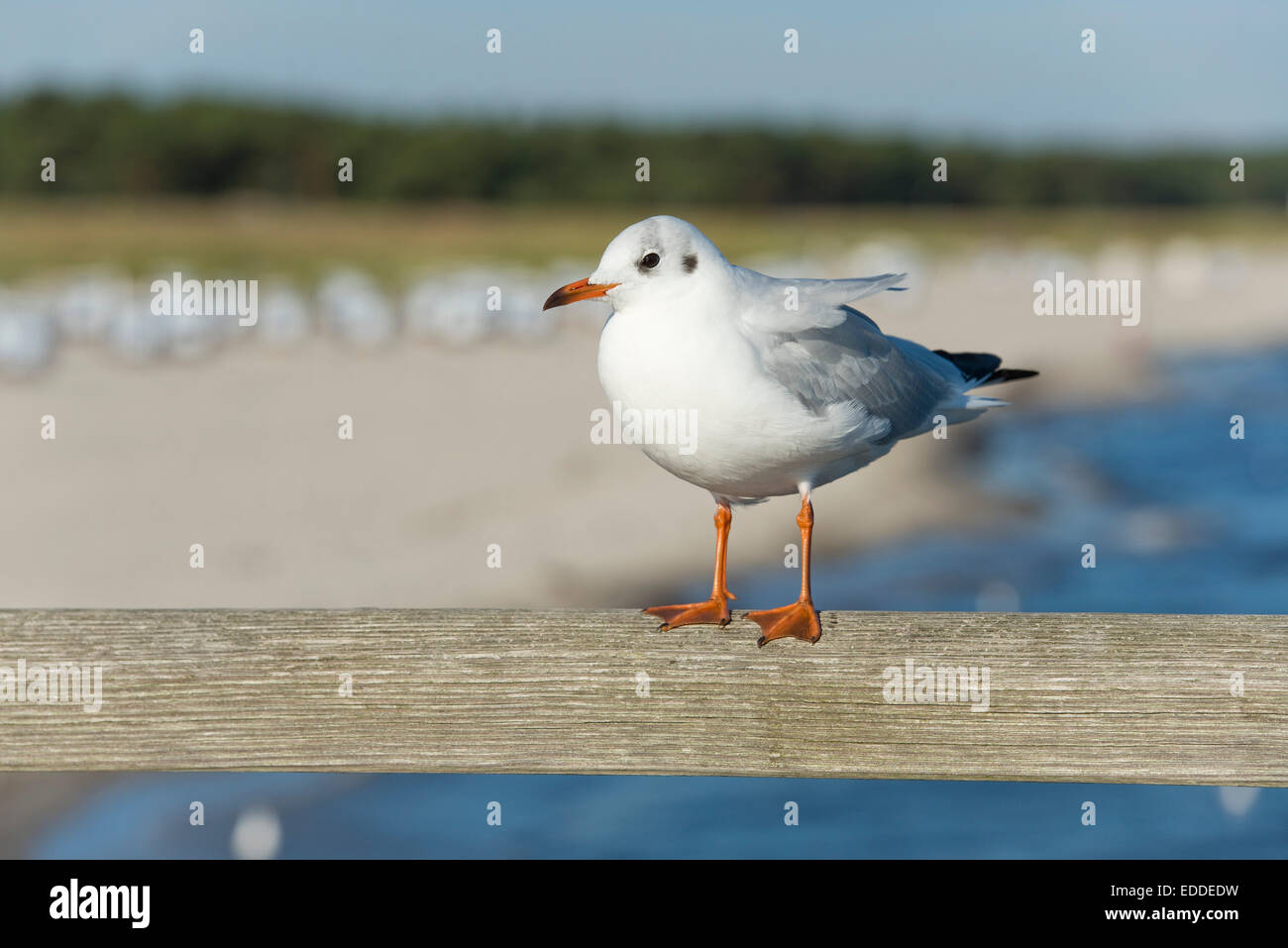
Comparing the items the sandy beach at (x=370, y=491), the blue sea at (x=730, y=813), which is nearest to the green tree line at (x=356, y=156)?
the sandy beach at (x=370, y=491)

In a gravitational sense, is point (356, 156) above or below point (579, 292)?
above

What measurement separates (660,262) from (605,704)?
44.7 inches

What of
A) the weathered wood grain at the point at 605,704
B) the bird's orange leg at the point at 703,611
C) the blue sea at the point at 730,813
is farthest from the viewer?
the blue sea at the point at 730,813

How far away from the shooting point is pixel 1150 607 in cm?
1255

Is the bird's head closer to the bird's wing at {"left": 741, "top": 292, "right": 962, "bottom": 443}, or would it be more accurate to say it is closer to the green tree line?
the bird's wing at {"left": 741, "top": 292, "right": 962, "bottom": 443}

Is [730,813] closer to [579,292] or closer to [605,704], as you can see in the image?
[579,292]

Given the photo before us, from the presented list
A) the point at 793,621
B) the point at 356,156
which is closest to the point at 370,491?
the point at 793,621

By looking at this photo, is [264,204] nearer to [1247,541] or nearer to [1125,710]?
[1247,541]

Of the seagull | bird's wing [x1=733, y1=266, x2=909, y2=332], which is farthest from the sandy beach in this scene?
bird's wing [x1=733, y1=266, x2=909, y2=332]

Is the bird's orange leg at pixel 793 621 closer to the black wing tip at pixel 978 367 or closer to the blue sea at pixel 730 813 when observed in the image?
the black wing tip at pixel 978 367

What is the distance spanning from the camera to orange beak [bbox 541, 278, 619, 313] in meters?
3.19

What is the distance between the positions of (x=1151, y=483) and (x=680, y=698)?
18.3 metres

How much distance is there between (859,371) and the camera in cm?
357

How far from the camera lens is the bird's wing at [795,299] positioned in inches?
126
